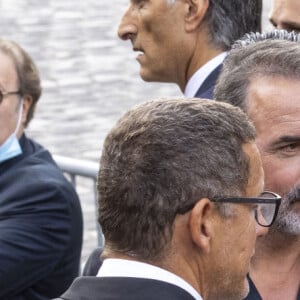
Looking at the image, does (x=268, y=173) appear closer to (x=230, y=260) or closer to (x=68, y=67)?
(x=230, y=260)

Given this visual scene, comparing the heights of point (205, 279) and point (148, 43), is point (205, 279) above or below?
above

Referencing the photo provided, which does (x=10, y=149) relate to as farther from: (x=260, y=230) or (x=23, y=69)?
(x=260, y=230)

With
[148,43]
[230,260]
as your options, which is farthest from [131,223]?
[148,43]

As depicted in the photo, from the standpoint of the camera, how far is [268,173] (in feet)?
11.9

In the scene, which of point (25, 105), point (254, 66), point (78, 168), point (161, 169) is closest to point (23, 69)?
point (25, 105)

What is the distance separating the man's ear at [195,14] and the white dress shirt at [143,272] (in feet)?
6.90

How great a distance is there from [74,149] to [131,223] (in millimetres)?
7480

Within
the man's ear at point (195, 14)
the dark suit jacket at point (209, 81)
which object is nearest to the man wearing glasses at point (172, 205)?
the dark suit jacket at point (209, 81)

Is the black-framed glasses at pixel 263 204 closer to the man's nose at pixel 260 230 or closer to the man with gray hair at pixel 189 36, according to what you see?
the man's nose at pixel 260 230

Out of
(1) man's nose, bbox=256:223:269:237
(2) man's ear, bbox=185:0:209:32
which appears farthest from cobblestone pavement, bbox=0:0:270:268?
(1) man's nose, bbox=256:223:269:237

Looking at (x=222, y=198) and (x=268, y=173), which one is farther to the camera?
(x=268, y=173)

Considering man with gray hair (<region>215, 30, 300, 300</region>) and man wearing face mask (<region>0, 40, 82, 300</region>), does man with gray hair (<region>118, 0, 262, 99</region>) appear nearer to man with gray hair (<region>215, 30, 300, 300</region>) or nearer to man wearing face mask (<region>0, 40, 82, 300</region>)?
man wearing face mask (<region>0, 40, 82, 300</region>)

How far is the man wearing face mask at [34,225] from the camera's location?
505cm

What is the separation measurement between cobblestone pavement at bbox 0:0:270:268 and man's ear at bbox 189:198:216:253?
4843 mm
